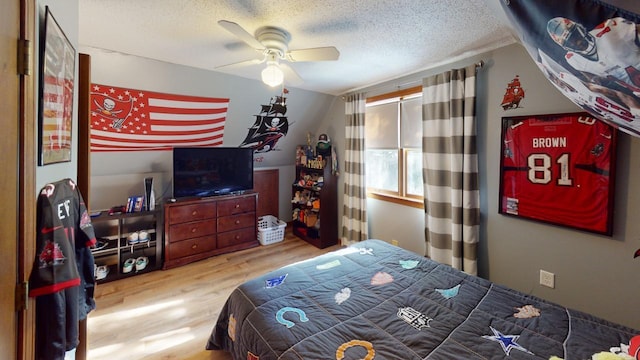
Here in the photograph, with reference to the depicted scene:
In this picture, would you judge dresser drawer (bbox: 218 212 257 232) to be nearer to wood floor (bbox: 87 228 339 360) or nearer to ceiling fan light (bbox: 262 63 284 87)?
wood floor (bbox: 87 228 339 360)

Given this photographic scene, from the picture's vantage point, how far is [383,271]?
1.82m

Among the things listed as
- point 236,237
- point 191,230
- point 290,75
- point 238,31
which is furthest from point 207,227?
point 238,31

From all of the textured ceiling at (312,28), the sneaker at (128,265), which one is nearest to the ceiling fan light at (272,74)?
the textured ceiling at (312,28)

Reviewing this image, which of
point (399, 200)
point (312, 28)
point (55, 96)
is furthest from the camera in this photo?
point (399, 200)

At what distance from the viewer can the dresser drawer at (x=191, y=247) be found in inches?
121

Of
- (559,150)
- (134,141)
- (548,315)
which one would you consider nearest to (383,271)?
(548,315)

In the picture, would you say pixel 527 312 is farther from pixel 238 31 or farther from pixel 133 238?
pixel 133 238

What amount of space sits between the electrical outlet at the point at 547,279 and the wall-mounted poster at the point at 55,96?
3091mm

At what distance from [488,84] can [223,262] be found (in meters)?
3.44

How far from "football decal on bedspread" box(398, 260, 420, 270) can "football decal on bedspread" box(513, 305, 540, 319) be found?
0.64 metres

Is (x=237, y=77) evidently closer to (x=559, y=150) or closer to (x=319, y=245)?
(x=319, y=245)

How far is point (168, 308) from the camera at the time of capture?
2295mm

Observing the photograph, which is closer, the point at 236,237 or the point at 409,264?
the point at 409,264

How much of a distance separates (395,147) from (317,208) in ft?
4.73
